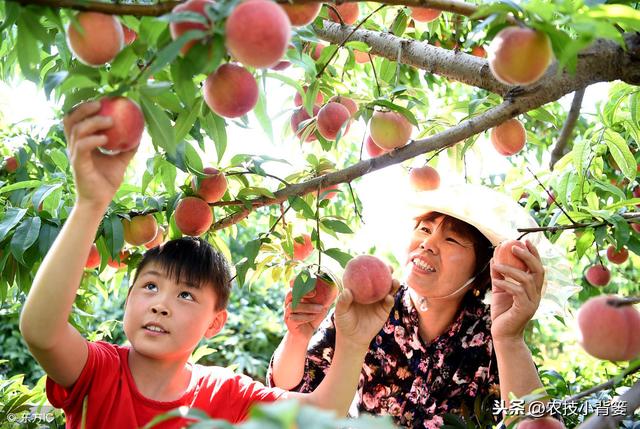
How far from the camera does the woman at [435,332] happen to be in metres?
1.93

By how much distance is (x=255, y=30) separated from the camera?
88 cm

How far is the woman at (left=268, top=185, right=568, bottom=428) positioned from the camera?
6.33 feet

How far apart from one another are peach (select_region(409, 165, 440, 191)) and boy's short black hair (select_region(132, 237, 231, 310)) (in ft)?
1.80

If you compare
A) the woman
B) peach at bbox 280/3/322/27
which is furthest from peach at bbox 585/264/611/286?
peach at bbox 280/3/322/27

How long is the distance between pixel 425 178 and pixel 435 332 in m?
0.49

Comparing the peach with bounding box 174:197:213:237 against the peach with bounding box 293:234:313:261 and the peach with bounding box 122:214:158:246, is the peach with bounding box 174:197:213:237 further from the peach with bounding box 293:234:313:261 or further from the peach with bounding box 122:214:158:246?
the peach with bounding box 293:234:313:261

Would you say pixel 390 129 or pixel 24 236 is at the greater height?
pixel 390 129

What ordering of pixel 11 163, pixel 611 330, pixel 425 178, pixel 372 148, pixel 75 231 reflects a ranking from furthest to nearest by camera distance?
pixel 11 163, pixel 425 178, pixel 372 148, pixel 75 231, pixel 611 330

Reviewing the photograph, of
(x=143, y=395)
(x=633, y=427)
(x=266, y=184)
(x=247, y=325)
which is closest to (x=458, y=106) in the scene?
(x=266, y=184)

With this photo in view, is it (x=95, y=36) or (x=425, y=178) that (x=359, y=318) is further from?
(x=95, y=36)

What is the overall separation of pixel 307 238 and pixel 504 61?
1.01 m

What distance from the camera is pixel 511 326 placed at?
5.39ft

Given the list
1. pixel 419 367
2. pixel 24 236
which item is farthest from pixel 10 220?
pixel 419 367

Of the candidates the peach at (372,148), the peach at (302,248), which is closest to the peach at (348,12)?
Answer: the peach at (372,148)
